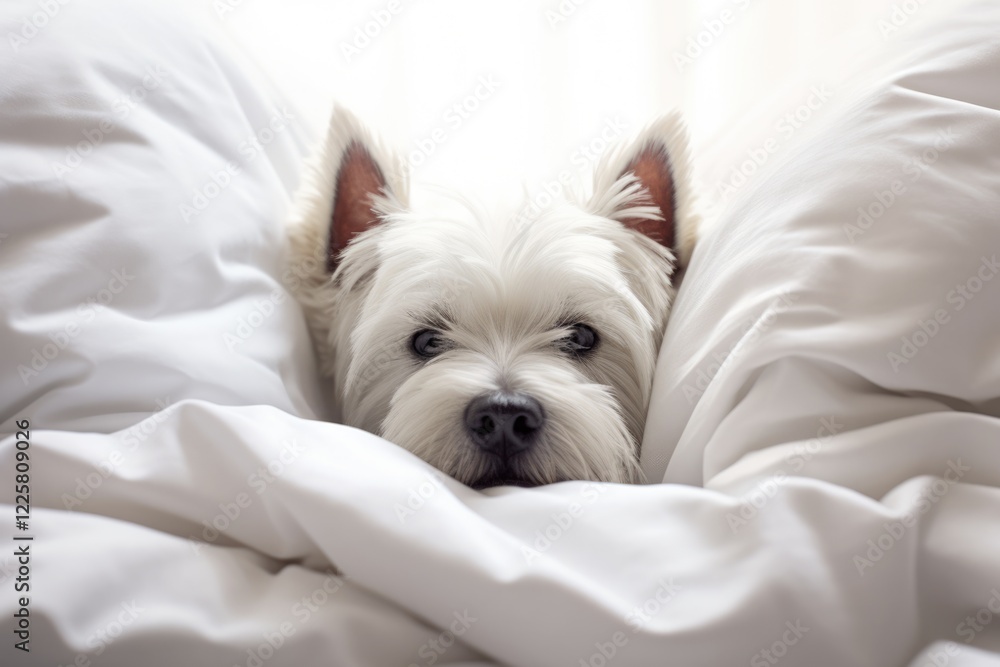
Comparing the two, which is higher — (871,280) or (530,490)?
(871,280)

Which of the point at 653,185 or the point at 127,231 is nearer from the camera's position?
the point at 127,231

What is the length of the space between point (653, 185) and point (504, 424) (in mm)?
632

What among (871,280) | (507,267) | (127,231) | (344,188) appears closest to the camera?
(871,280)

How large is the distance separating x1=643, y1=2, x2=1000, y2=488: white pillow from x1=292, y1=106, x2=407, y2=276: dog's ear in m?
0.72

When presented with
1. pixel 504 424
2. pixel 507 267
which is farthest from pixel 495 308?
pixel 504 424

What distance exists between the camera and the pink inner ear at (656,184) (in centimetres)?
148

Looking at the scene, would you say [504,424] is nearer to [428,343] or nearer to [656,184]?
[428,343]

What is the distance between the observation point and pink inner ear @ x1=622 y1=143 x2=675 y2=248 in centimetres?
148

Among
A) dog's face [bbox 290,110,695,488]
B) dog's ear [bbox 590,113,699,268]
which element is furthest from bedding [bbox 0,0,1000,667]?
dog's ear [bbox 590,113,699,268]

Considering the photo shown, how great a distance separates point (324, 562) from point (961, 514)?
0.69 m

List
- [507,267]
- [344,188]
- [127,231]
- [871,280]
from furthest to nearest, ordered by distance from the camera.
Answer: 1. [344,188]
2. [507,267]
3. [127,231]
4. [871,280]

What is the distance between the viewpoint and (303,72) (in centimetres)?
176

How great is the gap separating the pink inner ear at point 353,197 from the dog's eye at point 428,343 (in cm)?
28

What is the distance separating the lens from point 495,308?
4.48ft
